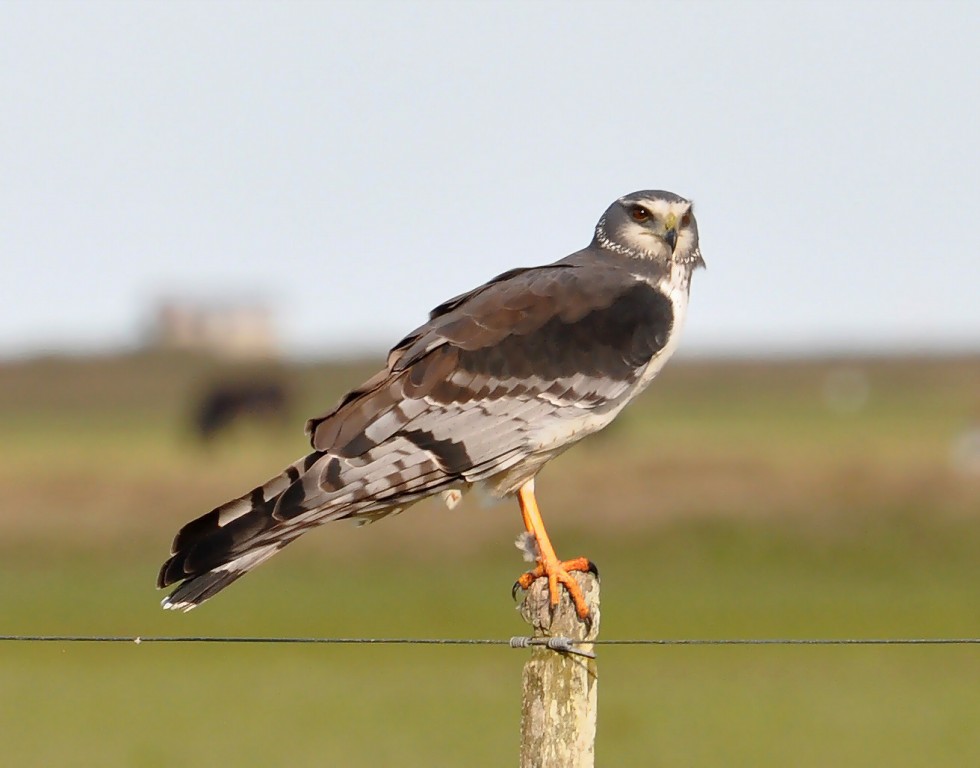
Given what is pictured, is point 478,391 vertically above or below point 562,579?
above

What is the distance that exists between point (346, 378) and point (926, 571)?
5024 centimetres

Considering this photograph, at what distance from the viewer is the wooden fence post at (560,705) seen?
5.43m

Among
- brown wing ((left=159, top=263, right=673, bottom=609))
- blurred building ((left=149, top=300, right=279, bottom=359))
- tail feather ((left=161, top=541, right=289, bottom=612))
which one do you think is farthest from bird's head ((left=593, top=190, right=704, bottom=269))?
blurred building ((left=149, top=300, right=279, bottom=359))

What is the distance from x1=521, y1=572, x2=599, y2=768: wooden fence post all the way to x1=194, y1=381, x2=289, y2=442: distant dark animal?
55.3 metres

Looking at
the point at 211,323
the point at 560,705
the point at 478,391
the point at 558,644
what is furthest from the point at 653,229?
the point at 211,323

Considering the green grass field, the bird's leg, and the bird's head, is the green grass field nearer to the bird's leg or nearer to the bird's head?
the bird's head

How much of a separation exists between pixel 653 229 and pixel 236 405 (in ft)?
179

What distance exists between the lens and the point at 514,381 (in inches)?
293

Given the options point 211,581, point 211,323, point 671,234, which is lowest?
point 211,581

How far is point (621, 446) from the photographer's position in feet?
170

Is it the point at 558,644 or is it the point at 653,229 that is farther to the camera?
the point at 653,229

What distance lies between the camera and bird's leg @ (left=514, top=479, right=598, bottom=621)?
228 inches

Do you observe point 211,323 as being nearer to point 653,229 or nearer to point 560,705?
point 653,229

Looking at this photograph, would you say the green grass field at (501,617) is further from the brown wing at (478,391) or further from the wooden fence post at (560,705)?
the wooden fence post at (560,705)
